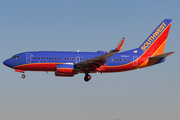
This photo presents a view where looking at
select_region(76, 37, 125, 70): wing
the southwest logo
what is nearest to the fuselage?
select_region(76, 37, 125, 70): wing

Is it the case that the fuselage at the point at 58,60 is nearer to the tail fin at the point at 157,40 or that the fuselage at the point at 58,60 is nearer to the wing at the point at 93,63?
the wing at the point at 93,63

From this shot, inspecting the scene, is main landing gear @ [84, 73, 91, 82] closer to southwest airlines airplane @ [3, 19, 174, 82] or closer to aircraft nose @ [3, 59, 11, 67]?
southwest airlines airplane @ [3, 19, 174, 82]

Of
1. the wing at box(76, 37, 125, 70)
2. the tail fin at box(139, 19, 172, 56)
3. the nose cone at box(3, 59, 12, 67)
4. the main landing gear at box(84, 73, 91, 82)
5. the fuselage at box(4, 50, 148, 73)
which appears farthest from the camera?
the tail fin at box(139, 19, 172, 56)

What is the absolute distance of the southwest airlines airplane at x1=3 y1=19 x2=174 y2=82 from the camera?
54188 mm

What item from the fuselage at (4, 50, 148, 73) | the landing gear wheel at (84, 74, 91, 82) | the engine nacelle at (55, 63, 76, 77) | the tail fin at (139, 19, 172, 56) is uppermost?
the tail fin at (139, 19, 172, 56)

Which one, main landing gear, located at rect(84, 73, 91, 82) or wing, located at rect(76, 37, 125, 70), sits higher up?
wing, located at rect(76, 37, 125, 70)

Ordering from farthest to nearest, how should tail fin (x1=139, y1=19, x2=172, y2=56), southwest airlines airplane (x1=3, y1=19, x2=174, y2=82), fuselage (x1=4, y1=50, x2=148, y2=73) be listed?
tail fin (x1=139, y1=19, x2=172, y2=56) < fuselage (x1=4, y1=50, x2=148, y2=73) < southwest airlines airplane (x1=3, y1=19, x2=174, y2=82)

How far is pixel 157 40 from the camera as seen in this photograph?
199ft

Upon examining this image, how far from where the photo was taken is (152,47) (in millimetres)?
59844

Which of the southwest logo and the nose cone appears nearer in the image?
the nose cone

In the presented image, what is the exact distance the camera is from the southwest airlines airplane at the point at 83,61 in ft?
178

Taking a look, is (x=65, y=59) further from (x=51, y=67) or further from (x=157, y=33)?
(x=157, y=33)

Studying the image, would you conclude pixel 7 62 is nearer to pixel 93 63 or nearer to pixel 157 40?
pixel 93 63

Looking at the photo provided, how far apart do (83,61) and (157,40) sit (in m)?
15.5
